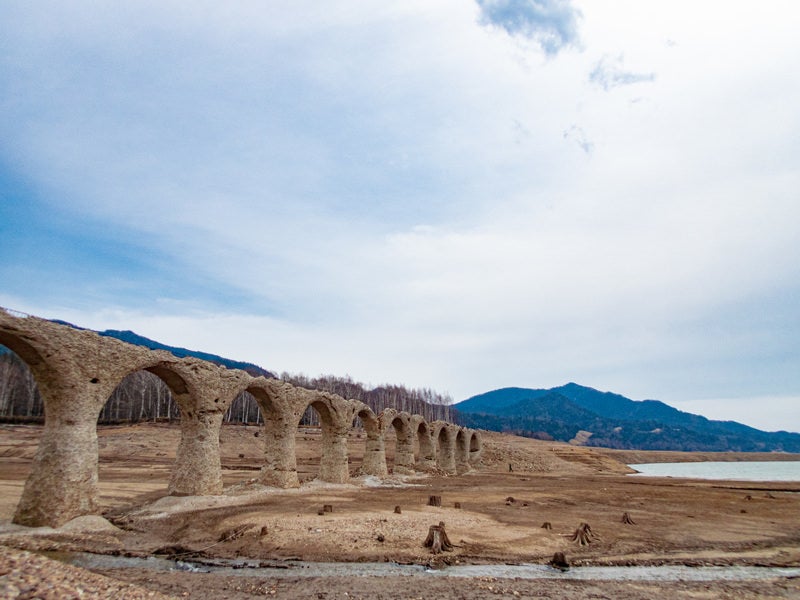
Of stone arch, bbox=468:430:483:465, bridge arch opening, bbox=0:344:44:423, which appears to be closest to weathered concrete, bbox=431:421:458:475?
stone arch, bbox=468:430:483:465

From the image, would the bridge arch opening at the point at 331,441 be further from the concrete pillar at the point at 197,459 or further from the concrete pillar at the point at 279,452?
the concrete pillar at the point at 197,459

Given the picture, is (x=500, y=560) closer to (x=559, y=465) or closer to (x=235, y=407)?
(x=559, y=465)

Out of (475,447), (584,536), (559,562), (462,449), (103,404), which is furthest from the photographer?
(475,447)

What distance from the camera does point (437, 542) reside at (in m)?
10.6

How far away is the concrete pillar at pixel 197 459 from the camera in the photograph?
52.9ft

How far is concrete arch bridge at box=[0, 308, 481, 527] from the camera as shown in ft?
37.4

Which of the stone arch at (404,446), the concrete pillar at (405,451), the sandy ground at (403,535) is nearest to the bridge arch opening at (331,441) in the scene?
the sandy ground at (403,535)

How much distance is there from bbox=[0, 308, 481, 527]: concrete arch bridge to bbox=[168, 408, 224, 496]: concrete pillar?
0.03 meters

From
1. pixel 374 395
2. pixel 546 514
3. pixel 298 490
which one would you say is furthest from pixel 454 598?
pixel 374 395

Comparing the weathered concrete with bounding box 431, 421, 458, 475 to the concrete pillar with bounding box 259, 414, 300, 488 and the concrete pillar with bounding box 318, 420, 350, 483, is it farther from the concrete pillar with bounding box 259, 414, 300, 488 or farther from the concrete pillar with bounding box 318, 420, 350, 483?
the concrete pillar with bounding box 259, 414, 300, 488

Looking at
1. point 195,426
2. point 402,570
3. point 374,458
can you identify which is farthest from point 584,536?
point 374,458

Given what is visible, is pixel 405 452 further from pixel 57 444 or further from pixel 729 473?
pixel 729 473

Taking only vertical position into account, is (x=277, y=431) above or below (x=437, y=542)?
above

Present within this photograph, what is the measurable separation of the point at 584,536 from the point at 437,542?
433cm
